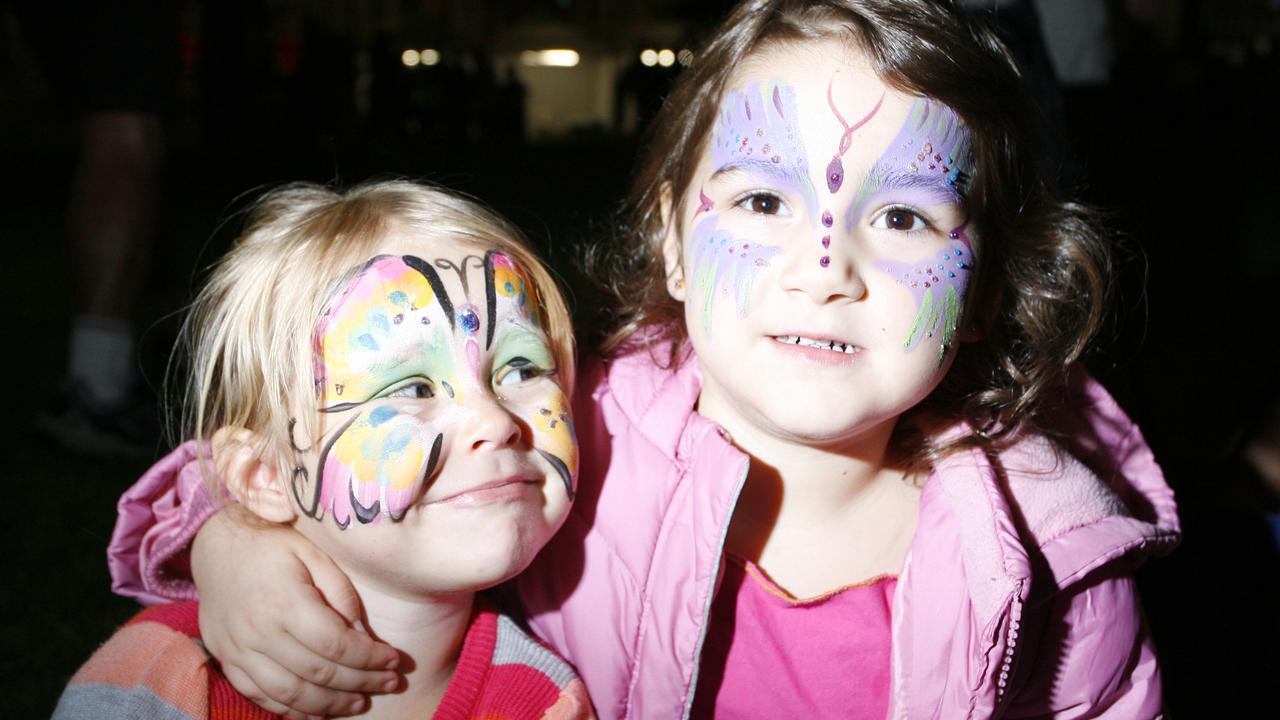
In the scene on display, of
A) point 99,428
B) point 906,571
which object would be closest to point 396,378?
point 906,571

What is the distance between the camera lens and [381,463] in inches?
45.4

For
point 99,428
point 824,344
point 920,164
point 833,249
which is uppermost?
point 920,164

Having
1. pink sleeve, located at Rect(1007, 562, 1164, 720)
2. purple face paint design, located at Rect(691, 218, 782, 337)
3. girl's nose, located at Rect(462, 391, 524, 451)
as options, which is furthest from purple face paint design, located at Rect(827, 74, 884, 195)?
pink sleeve, located at Rect(1007, 562, 1164, 720)

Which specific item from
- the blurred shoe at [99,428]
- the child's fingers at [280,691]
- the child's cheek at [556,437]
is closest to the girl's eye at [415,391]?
the child's cheek at [556,437]

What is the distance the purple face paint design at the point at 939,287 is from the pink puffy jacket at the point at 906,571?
242 mm

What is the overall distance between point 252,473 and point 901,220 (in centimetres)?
90

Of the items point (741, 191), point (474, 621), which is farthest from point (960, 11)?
point (474, 621)

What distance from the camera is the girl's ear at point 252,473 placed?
1.27 metres

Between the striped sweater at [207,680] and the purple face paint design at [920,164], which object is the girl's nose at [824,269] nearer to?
the purple face paint design at [920,164]

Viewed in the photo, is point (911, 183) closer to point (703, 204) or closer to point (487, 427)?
point (703, 204)

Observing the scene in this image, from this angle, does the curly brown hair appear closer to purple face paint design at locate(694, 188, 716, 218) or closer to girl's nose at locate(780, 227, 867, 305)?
purple face paint design at locate(694, 188, 716, 218)

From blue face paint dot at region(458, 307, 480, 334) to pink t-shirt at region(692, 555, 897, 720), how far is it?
55cm

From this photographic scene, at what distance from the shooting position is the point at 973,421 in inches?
60.9

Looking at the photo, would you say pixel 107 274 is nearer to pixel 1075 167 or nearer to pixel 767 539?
pixel 767 539
